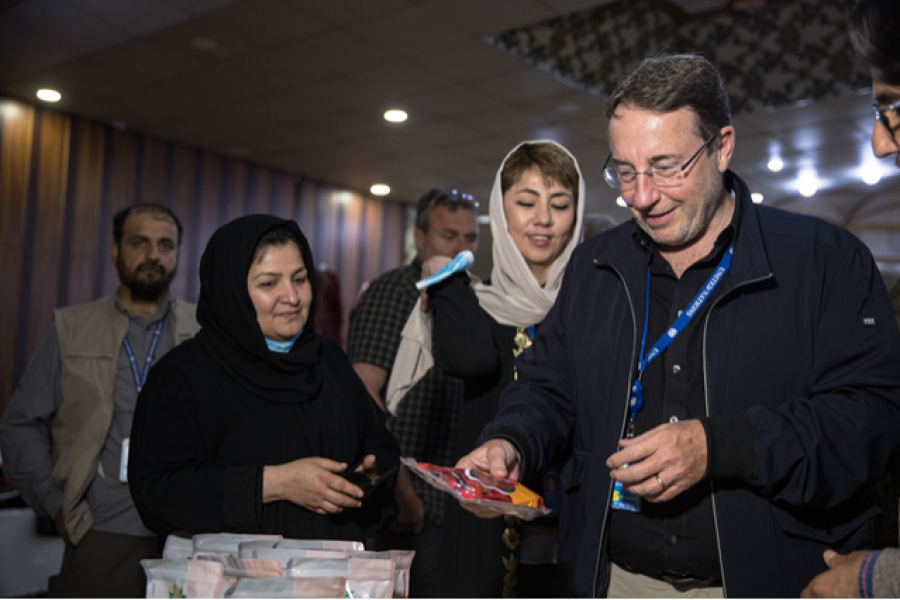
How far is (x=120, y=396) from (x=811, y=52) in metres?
5.29

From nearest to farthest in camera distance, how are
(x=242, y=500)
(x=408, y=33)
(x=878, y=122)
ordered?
(x=878, y=122) → (x=242, y=500) → (x=408, y=33)

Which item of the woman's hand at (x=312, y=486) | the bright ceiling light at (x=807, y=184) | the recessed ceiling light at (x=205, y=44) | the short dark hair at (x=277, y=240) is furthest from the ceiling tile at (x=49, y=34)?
the bright ceiling light at (x=807, y=184)

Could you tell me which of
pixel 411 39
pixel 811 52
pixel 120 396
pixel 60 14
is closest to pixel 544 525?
pixel 120 396

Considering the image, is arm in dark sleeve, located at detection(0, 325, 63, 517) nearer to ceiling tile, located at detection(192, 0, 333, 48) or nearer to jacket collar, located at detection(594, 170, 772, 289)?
jacket collar, located at detection(594, 170, 772, 289)

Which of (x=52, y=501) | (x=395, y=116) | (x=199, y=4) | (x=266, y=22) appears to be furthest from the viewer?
(x=395, y=116)

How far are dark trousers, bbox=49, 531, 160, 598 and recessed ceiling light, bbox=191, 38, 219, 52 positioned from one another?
11.3ft

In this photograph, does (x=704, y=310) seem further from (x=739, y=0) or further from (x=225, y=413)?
(x=739, y=0)

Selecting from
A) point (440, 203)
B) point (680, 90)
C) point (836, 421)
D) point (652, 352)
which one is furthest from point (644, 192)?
point (440, 203)

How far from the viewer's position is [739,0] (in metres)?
5.20

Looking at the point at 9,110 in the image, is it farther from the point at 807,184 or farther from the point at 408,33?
the point at 807,184

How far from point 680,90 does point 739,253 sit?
321mm

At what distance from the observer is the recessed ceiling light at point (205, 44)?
16.3 ft

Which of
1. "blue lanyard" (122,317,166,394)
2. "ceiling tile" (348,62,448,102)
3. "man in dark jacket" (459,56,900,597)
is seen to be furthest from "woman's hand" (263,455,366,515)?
"ceiling tile" (348,62,448,102)

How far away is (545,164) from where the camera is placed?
1.96 meters
